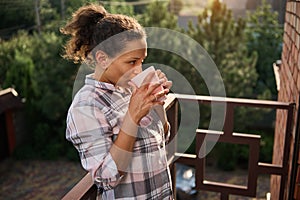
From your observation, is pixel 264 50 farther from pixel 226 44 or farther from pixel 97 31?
pixel 97 31

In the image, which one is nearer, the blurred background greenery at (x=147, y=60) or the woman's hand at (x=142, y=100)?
the woman's hand at (x=142, y=100)

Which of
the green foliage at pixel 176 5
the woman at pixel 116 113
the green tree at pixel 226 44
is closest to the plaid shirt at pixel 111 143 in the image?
the woman at pixel 116 113

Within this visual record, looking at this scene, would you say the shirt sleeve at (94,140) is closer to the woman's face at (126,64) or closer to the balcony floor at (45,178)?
the woman's face at (126,64)

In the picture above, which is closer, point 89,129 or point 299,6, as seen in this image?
point 89,129

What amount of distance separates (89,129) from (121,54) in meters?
0.20

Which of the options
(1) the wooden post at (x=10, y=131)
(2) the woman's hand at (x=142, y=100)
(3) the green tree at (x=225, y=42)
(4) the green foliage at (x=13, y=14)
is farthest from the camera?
(1) the wooden post at (x=10, y=131)

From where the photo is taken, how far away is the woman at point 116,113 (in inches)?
32.9

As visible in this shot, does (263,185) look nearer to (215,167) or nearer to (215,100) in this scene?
(215,167)

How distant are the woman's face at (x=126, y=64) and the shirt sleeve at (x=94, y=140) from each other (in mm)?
113

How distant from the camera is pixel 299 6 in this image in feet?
5.23

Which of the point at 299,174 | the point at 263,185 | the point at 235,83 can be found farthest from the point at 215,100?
the point at 263,185

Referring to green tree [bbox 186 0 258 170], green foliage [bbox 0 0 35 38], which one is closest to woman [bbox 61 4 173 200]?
green foliage [bbox 0 0 35 38]

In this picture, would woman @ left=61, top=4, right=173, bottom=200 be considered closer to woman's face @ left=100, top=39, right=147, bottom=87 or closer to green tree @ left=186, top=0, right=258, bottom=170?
woman's face @ left=100, top=39, right=147, bottom=87

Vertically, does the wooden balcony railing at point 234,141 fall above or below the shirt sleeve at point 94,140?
below
